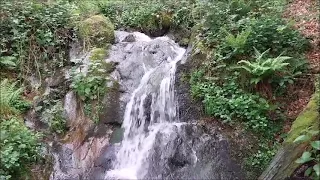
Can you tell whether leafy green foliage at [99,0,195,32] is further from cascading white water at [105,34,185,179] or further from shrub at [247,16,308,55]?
shrub at [247,16,308,55]

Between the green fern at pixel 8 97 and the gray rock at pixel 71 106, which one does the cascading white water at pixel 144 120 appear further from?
the green fern at pixel 8 97

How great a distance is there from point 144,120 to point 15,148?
238cm

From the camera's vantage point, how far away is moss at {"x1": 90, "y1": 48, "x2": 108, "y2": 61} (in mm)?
7786

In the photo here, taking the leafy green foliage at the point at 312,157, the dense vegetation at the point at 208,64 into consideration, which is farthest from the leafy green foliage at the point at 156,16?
the leafy green foliage at the point at 312,157

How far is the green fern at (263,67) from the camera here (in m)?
5.86

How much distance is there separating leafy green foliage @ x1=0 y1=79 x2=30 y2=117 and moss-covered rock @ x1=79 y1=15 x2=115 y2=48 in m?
2.21

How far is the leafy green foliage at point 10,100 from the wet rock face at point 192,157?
2.87 meters

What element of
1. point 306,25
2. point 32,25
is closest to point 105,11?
point 32,25

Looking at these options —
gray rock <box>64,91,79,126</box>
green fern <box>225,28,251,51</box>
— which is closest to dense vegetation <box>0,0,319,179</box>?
green fern <box>225,28,251,51</box>

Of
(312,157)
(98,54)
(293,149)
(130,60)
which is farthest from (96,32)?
(312,157)

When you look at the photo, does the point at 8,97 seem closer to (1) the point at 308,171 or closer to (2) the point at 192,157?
(2) the point at 192,157

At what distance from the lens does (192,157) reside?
223 inches

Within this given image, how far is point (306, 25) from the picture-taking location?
22.8ft

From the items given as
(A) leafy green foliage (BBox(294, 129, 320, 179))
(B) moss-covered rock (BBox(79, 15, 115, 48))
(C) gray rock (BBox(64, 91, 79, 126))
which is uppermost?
(B) moss-covered rock (BBox(79, 15, 115, 48))
